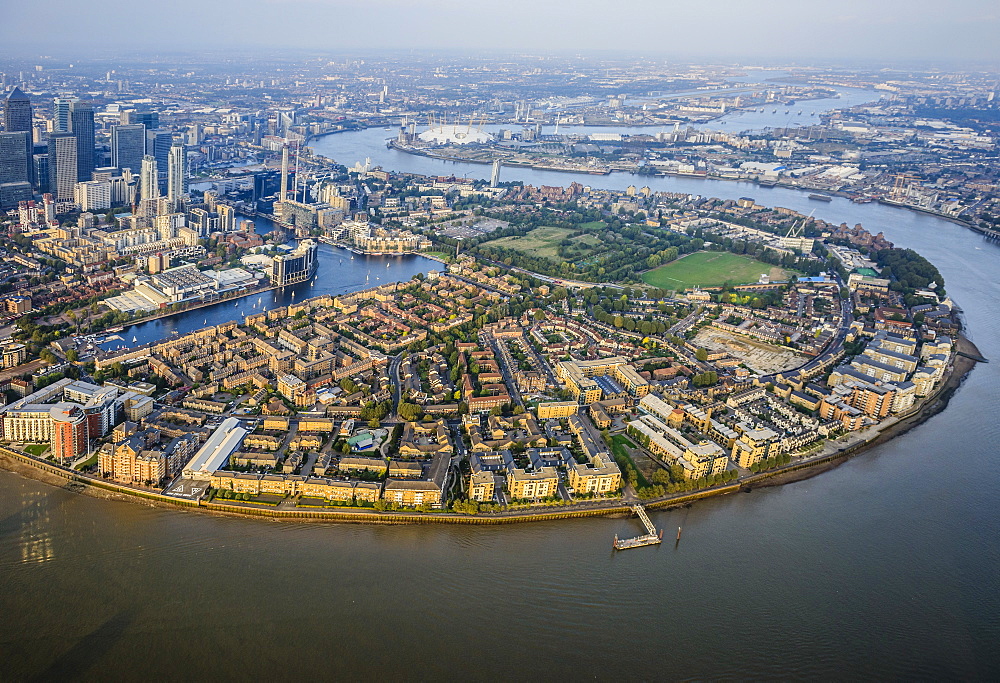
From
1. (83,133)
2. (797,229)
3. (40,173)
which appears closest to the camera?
(797,229)

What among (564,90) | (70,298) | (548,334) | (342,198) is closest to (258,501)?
(548,334)

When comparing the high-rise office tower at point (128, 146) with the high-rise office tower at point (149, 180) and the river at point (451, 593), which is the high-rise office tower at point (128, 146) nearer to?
the high-rise office tower at point (149, 180)

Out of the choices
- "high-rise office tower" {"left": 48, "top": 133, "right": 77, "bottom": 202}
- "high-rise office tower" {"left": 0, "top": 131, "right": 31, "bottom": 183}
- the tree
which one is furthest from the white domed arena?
the tree

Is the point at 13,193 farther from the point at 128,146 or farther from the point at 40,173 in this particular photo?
the point at 128,146

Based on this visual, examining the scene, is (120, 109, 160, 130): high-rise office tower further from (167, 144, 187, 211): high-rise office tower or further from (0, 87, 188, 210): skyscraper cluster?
(167, 144, 187, 211): high-rise office tower

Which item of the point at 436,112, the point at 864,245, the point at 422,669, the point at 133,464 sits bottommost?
the point at 422,669

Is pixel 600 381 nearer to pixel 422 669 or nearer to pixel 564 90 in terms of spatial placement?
pixel 422 669

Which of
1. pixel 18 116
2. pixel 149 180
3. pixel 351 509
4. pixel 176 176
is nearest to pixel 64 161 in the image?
pixel 18 116
